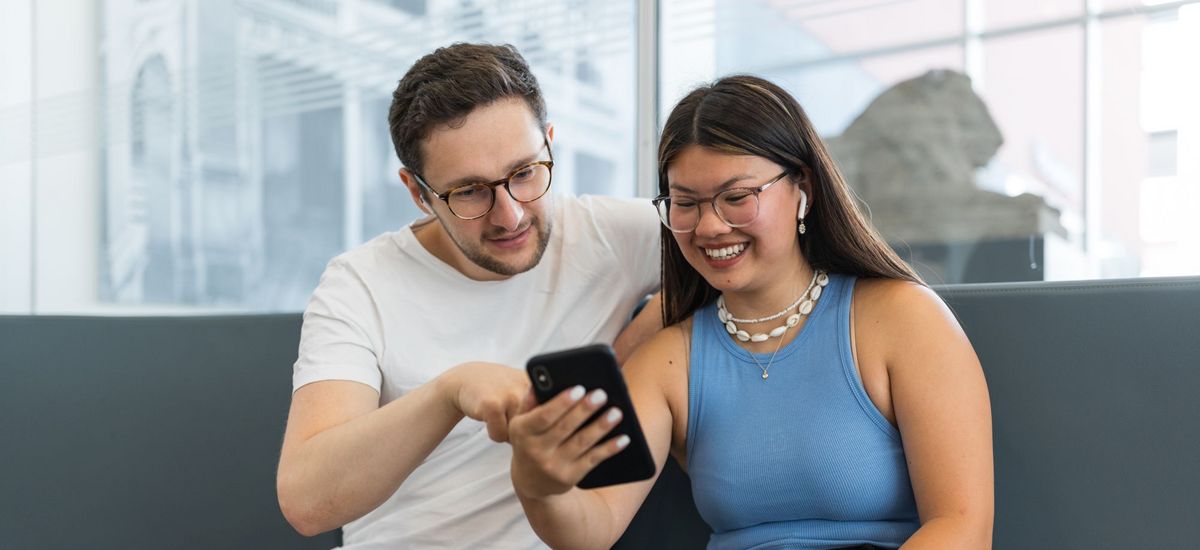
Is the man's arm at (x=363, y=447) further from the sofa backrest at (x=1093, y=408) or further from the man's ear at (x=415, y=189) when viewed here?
the sofa backrest at (x=1093, y=408)

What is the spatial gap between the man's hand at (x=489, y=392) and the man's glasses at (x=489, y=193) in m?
0.42

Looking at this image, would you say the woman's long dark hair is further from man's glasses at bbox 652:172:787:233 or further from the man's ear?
the man's ear

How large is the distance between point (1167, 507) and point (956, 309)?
39cm

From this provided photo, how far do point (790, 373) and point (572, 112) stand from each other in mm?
3045

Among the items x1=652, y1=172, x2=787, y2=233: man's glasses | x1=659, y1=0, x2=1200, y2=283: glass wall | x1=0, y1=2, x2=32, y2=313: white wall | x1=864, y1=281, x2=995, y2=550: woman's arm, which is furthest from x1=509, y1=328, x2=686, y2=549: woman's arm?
x1=0, y1=2, x2=32, y2=313: white wall

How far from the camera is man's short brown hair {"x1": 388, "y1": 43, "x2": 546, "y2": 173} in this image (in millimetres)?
1535

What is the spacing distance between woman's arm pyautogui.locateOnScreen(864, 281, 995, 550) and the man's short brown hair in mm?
663

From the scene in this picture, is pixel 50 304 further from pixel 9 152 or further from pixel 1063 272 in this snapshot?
pixel 1063 272

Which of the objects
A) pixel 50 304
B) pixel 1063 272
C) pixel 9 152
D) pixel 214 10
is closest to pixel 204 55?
pixel 214 10

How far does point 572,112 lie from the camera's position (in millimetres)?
4348

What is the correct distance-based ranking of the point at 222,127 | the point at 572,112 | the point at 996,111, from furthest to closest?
the point at 572,112, the point at 222,127, the point at 996,111

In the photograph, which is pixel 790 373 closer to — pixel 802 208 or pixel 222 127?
pixel 802 208

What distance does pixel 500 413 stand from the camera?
3.58ft

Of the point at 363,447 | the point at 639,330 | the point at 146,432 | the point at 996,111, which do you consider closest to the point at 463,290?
the point at 639,330
